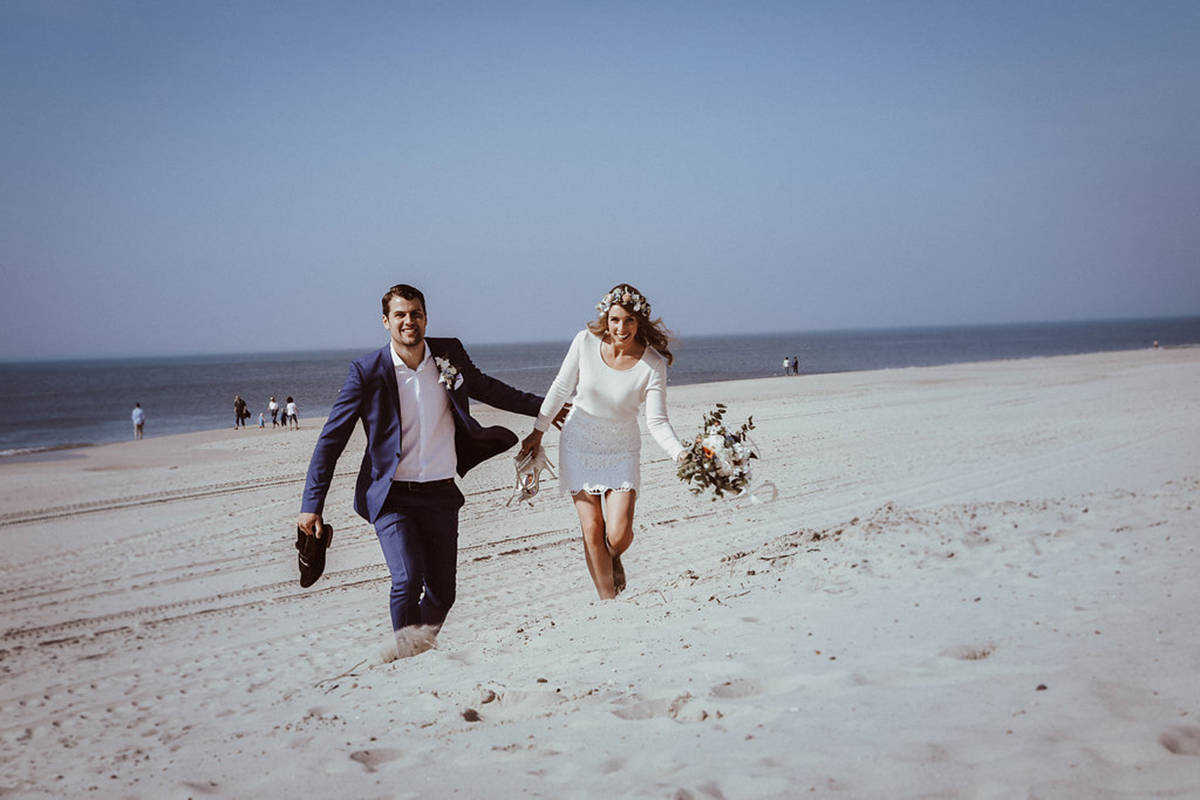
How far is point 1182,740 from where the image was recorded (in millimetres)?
2900

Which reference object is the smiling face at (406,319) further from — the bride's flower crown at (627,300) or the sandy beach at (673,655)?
the sandy beach at (673,655)

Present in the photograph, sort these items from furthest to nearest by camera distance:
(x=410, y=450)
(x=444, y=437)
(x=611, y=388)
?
(x=611, y=388)
(x=444, y=437)
(x=410, y=450)

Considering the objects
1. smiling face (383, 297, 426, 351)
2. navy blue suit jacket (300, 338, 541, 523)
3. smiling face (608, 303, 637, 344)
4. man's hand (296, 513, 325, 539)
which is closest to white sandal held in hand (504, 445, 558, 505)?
navy blue suit jacket (300, 338, 541, 523)

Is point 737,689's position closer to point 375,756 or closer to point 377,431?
point 375,756

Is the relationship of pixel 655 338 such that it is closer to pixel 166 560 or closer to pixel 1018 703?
pixel 1018 703

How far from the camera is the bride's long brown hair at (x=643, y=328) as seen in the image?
571 cm

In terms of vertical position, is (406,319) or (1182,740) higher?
(406,319)

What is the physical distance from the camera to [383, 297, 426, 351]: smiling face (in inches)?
190

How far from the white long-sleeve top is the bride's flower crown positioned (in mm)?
263

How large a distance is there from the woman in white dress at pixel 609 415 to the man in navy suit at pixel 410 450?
76cm

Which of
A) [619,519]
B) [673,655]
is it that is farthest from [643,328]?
[673,655]

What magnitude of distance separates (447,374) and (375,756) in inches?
87.2

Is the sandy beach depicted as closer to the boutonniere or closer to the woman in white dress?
the woman in white dress

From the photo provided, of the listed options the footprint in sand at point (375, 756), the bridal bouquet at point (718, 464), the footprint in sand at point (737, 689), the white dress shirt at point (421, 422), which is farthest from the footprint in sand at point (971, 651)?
the white dress shirt at point (421, 422)
